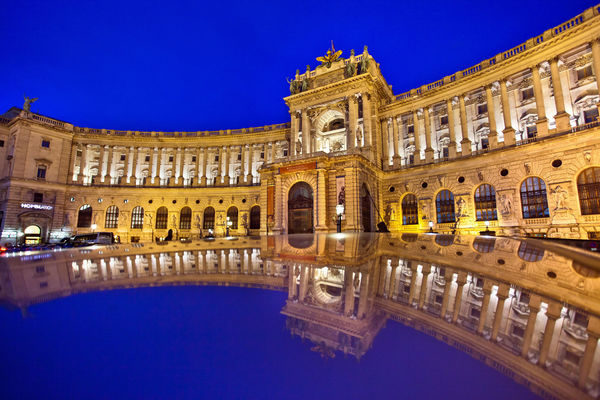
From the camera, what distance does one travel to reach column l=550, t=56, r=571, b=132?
18984 millimetres

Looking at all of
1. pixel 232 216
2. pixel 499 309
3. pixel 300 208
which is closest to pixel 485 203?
pixel 300 208

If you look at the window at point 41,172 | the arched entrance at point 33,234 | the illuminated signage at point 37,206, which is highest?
the window at point 41,172

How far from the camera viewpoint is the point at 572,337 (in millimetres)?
1372

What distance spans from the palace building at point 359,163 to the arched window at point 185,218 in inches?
6.6

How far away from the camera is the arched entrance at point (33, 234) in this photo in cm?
3067

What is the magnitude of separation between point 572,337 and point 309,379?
136cm

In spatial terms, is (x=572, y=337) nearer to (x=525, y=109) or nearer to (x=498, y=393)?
(x=498, y=393)

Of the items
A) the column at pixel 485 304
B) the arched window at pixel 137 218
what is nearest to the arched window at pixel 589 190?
the column at pixel 485 304

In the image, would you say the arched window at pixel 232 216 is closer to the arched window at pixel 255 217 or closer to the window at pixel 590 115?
the arched window at pixel 255 217

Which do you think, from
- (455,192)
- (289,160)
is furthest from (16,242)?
(455,192)

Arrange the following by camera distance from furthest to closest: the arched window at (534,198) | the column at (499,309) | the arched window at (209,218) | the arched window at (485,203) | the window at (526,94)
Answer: the arched window at (209,218), the window at (526,94), the arched window at (485,203), the arched window at (534,198), the column at (499,309)

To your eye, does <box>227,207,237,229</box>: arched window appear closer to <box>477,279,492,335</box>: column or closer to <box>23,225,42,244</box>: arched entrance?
<box>23,225,42,244</box>: arched entrance

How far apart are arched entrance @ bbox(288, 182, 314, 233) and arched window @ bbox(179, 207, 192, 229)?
750 inches

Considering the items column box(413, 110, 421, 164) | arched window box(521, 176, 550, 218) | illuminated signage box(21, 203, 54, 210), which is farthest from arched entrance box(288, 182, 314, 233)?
illuminated signage box(21, 203, 54, 210)
